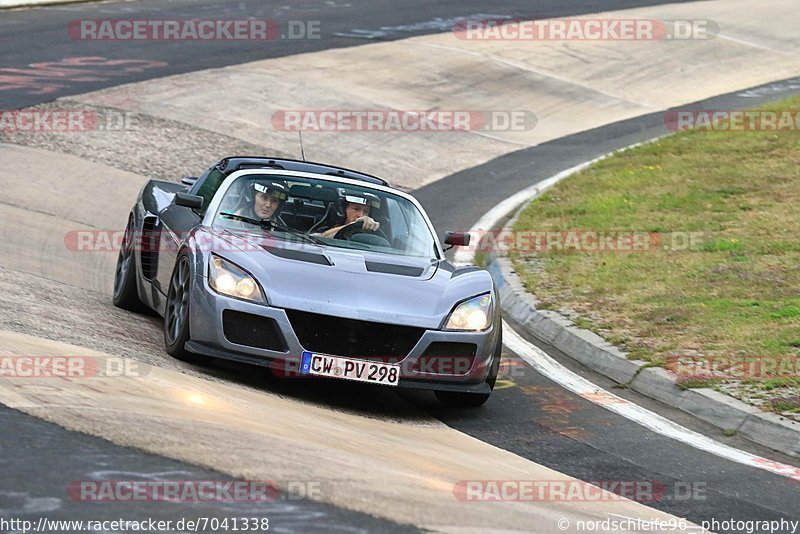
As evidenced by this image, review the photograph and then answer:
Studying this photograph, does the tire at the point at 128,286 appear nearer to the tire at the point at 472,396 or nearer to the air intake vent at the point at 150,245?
the air intake vent at the point at 150,245

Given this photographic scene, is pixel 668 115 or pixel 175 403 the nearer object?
pixel 175 403

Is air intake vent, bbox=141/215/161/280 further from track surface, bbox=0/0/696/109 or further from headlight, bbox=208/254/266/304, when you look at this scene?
track surface, bbox=0/0/696/109

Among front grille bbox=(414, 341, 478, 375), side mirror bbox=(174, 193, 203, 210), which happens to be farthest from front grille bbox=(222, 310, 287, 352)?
side mirror bbox=(174, 193, 203, 210)

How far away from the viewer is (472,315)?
8.27 m

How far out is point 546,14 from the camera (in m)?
30.0

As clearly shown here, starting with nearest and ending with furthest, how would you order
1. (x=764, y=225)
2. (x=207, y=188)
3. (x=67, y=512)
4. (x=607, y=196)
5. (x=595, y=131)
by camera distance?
(x=67, y=512), (x=207, y=188), (x=764, y=225), (x=607, y=196), (x=595, y=131)

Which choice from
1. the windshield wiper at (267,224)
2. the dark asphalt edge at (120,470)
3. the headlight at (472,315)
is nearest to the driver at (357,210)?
the windshield wiper at (267,224)

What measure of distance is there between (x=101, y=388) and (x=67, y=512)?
1781 mm

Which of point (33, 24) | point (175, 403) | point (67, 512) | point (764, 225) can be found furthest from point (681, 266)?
point (33, 24)

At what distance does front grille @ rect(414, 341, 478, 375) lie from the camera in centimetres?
797

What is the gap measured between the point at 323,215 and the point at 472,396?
5.73ft

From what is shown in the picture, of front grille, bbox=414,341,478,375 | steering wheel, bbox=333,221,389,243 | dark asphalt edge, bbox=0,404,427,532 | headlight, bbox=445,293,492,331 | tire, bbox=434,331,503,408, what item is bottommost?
tire, bbox=434,331,503,408

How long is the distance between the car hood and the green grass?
6.70 feet

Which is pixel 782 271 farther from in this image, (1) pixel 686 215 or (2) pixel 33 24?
(2) pixel 33 24
